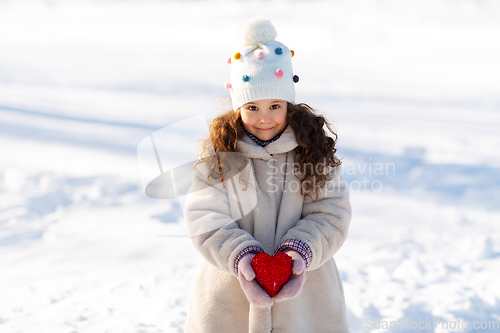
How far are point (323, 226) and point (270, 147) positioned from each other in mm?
338

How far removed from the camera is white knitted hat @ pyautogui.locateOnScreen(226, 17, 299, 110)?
1.53 m

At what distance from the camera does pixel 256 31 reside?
1559 millimetres

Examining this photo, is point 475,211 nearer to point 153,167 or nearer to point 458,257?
point 458,257

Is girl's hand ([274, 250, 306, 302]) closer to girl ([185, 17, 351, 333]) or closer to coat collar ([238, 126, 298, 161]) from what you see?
girl ([185, 17, 351, 333])

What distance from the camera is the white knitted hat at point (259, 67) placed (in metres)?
1.53

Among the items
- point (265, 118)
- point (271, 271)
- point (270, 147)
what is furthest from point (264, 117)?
point (271, 271)

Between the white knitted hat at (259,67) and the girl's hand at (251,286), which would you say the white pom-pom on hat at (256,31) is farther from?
the girl's hand at (251,286)

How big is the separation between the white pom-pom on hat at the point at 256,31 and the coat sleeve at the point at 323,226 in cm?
56

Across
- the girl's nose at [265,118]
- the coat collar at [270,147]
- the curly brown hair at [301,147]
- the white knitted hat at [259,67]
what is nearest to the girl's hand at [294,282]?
the curly brown hair at [301,147]

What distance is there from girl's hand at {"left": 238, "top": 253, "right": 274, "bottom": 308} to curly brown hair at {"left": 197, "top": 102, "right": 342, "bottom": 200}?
1.15ft

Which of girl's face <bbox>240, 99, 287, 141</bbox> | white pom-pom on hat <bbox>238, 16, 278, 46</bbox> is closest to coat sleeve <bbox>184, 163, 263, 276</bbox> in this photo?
girl's face <bbox>240, 99, 287, 141</bbox>

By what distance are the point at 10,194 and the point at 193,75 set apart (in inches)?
207

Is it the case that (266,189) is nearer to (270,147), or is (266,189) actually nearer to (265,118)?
(270,147)

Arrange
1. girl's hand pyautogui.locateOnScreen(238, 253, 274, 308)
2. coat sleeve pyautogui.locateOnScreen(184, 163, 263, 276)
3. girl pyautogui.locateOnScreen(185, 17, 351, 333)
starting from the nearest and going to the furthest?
girl's hand pyautogui.locateOnScreen(238, 253, 274, 308)
coat sleeve pyautogui.locateOnScreen(184, 163, 263, 276)
girl pyautogui.locateOnScreen(185, 17, 351, 333)
